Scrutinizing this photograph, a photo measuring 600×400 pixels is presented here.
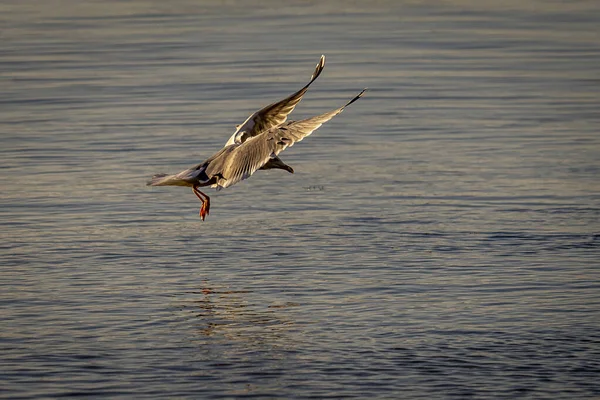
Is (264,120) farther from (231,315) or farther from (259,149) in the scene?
(231,315)

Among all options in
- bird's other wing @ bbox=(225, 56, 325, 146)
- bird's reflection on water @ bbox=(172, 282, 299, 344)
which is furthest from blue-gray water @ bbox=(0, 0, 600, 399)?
bird's other wing @ bbox=(225, 56, 325, 146)

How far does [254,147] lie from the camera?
10977 millimetres

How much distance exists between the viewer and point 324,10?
90.6 ft

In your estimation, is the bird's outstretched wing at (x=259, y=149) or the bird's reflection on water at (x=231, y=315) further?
the bird's outstretched wing at (x=259, y=149)

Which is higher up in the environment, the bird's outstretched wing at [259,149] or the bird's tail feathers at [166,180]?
the bird's outstretched wing at [259,149]

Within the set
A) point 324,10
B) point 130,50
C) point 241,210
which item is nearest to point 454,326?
point 241,210

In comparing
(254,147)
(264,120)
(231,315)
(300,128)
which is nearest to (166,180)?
(254,147)

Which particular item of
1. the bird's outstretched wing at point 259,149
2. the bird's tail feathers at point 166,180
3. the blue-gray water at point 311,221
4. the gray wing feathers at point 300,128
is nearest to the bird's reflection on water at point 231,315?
the blue-gray water at point 311,221

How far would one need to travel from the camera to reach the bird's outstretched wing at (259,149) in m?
10.7

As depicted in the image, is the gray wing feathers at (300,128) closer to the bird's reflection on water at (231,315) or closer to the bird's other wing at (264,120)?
the bird's other wing at (264,120)

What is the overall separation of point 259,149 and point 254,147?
7 cm

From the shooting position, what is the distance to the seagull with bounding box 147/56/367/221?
10758mm

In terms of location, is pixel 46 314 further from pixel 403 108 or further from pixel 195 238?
pixel 403 108

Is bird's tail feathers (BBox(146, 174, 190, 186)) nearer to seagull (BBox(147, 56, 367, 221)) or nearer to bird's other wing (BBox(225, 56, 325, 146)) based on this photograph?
seagull (BBox(147, 56, 367, 221))
